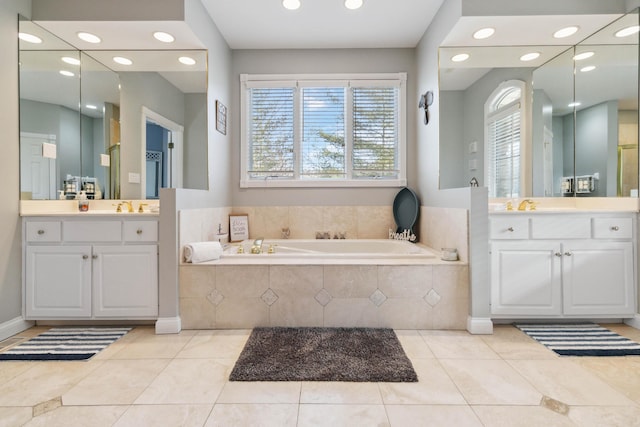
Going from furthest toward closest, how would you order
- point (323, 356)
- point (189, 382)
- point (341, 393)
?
point (323, 356) < point (189, 382) < point (341, 393)

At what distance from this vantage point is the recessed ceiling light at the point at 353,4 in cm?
270

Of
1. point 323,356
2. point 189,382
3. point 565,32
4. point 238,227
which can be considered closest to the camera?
point 189,382

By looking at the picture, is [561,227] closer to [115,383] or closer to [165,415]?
[165,415]

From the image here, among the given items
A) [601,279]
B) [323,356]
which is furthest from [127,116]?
[601,279]

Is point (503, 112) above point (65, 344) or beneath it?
above

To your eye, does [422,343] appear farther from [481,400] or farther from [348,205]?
[348,205]

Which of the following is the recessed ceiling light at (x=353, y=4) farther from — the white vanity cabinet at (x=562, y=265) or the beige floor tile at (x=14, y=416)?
the beige floor tile at (x=14, y=416)

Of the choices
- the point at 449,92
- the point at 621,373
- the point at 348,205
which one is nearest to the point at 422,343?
the point at 621,373

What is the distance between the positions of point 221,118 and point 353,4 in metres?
1.54

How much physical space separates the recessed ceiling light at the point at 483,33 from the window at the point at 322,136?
928mm

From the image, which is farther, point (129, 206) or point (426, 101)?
point (426, 101)

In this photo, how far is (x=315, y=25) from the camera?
121 inches

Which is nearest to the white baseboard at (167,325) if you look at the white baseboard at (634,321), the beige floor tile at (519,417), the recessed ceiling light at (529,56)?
the beige floor tile at (519,417)

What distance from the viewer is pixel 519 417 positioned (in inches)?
57.5
